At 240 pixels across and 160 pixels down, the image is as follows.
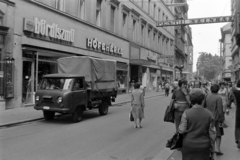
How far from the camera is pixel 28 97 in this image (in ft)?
48.9

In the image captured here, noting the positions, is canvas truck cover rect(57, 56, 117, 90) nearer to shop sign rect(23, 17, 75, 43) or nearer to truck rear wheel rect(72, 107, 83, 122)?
truck rear wheel rect(72, 107, 83, 122)

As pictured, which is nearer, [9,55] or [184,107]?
[184,107]

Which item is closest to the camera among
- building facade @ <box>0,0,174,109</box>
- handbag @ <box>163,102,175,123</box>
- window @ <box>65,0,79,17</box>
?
handbag @ <box>163,102,175,123</box>

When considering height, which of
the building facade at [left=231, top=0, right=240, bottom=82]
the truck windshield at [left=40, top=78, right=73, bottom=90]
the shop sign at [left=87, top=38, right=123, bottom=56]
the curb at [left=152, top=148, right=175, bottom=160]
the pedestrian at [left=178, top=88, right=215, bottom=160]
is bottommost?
the curb at [left=152, top=148, right=175, bottom=160]

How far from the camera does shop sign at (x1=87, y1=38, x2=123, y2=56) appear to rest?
2067 centimetres

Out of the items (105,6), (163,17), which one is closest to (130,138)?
(105,6)

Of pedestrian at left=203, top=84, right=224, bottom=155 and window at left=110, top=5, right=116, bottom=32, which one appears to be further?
window at left=110, top=5, right=116, bottom=32

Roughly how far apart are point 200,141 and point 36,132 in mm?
6278

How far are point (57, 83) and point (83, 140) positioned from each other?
3.76 metres

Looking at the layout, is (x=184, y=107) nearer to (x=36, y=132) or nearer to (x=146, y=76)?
(x=36, y=132)

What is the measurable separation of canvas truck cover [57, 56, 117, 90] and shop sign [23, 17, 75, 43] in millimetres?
3645

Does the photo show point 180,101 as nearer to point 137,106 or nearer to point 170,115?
point 170,115

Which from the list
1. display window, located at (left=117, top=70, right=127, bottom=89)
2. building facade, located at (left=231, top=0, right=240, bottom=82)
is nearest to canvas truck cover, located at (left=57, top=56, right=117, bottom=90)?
building facade, located at (left=231, top=0, right=240, bottom=82)

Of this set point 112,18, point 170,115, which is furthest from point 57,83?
point 112,18
